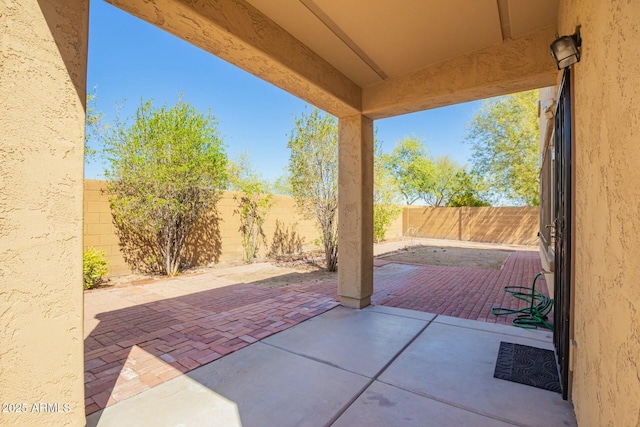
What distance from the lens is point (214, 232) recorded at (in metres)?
8.55

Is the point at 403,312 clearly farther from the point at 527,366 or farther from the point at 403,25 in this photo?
the point at 403,25

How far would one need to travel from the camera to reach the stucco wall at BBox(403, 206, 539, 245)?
49.6 feet

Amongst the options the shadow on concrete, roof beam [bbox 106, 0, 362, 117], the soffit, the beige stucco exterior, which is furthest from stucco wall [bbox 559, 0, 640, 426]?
the shadow on concrete

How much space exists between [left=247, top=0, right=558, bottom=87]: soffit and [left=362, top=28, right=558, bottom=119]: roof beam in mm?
93

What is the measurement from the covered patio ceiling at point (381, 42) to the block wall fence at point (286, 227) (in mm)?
5188

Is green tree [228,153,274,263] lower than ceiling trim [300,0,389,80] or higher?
lower

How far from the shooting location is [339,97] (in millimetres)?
3711

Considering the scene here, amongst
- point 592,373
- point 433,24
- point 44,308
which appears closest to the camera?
point 44,308

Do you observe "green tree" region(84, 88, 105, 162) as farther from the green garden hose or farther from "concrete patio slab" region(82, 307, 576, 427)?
the green garden hose

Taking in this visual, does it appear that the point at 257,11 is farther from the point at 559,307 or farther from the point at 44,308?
the point at 559,307

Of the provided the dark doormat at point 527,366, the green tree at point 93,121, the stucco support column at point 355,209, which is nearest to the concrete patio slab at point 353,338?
the stucco support column at point 355,209

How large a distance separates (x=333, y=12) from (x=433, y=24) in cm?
92

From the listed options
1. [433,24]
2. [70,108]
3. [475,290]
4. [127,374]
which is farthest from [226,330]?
[475,290]

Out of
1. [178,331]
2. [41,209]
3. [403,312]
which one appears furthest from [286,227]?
[41,209]
